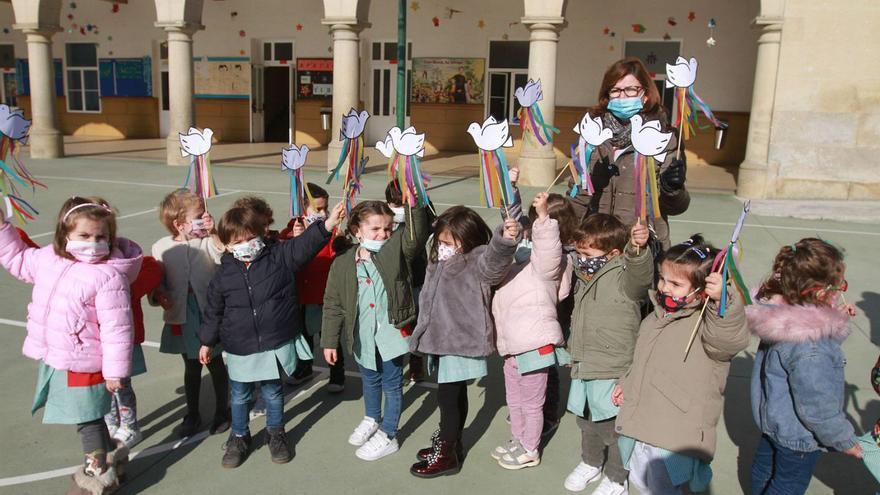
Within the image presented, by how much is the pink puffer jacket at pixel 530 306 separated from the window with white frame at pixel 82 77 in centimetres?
2129

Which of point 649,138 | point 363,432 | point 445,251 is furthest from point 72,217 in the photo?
point 649,138

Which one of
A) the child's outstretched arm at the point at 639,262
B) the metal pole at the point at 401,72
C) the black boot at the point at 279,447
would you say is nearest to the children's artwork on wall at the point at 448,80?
the metal pole at the point at 401,72

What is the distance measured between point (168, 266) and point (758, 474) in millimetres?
2829

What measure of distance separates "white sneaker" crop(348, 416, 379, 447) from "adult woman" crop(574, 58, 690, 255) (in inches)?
60.7

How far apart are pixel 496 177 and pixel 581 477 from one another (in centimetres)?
139

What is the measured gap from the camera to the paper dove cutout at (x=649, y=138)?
2572 millimetres

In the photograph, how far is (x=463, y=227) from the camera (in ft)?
9.88

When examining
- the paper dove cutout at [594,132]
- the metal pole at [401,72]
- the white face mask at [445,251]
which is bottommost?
the white face mask at [445,251]

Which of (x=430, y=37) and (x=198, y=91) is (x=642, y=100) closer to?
(x=430, y=37)

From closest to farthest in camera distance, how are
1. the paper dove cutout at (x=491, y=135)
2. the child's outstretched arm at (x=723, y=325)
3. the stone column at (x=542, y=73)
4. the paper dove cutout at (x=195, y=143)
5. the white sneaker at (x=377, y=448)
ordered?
the child's outstretched arm at (x=723, y=325) → the paper dove cutout at (x=491, y=135) → the white sneaker at (x=377, y=448) → the paper dove cutout at (x=195, y=143) → the stone column at (x=542, y=73)

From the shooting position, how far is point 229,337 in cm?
311

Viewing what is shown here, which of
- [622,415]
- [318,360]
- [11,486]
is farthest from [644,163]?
[11,486]

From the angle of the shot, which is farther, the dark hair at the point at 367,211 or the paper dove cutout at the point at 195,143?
the paper dove cutout at the point at 195,143

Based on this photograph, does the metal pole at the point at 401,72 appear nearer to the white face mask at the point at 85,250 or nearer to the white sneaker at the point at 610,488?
the white face mask at the point at 85,250
